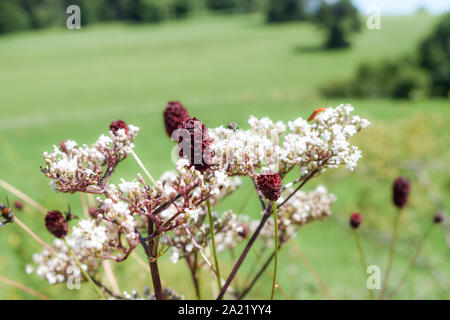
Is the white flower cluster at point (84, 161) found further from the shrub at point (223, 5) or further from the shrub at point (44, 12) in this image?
the shrub at point (223, 5)

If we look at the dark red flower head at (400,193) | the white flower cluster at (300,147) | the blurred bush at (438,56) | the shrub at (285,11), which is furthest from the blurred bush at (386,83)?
the shrub at (285,11)

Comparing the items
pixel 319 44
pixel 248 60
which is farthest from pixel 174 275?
pixel 319 44

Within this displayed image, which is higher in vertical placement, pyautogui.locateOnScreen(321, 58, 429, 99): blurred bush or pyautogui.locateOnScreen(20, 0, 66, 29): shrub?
pyautogui.locateOnScreen(20, 0, 66, 29): shrub

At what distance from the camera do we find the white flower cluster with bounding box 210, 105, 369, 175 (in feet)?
2.11

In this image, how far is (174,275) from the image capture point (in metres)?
1.88

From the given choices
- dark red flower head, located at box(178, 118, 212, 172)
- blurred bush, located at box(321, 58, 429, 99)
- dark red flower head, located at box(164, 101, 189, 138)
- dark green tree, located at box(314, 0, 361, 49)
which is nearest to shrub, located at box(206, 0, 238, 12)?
dark green tree, located at box(314, 0, 361, 49)

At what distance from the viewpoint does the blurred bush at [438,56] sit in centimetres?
1051

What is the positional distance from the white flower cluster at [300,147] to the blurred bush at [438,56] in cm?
1092

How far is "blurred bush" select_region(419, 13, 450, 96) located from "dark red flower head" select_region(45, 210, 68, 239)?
1118cm

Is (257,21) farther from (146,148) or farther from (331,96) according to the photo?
(146,148)

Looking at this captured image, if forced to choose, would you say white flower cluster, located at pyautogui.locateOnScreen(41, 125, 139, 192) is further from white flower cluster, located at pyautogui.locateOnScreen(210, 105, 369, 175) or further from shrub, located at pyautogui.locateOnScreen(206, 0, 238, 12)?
shrub, located at pyautogui.locateOnScreen(206, 0, 238, 12)

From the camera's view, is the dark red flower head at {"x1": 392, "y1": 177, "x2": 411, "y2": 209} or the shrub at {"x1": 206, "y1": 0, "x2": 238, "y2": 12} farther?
the shrub at {"x1": 206, "y1": 0, "x2": 238, "y2": 12}

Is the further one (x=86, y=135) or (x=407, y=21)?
(x=407, y=21)
